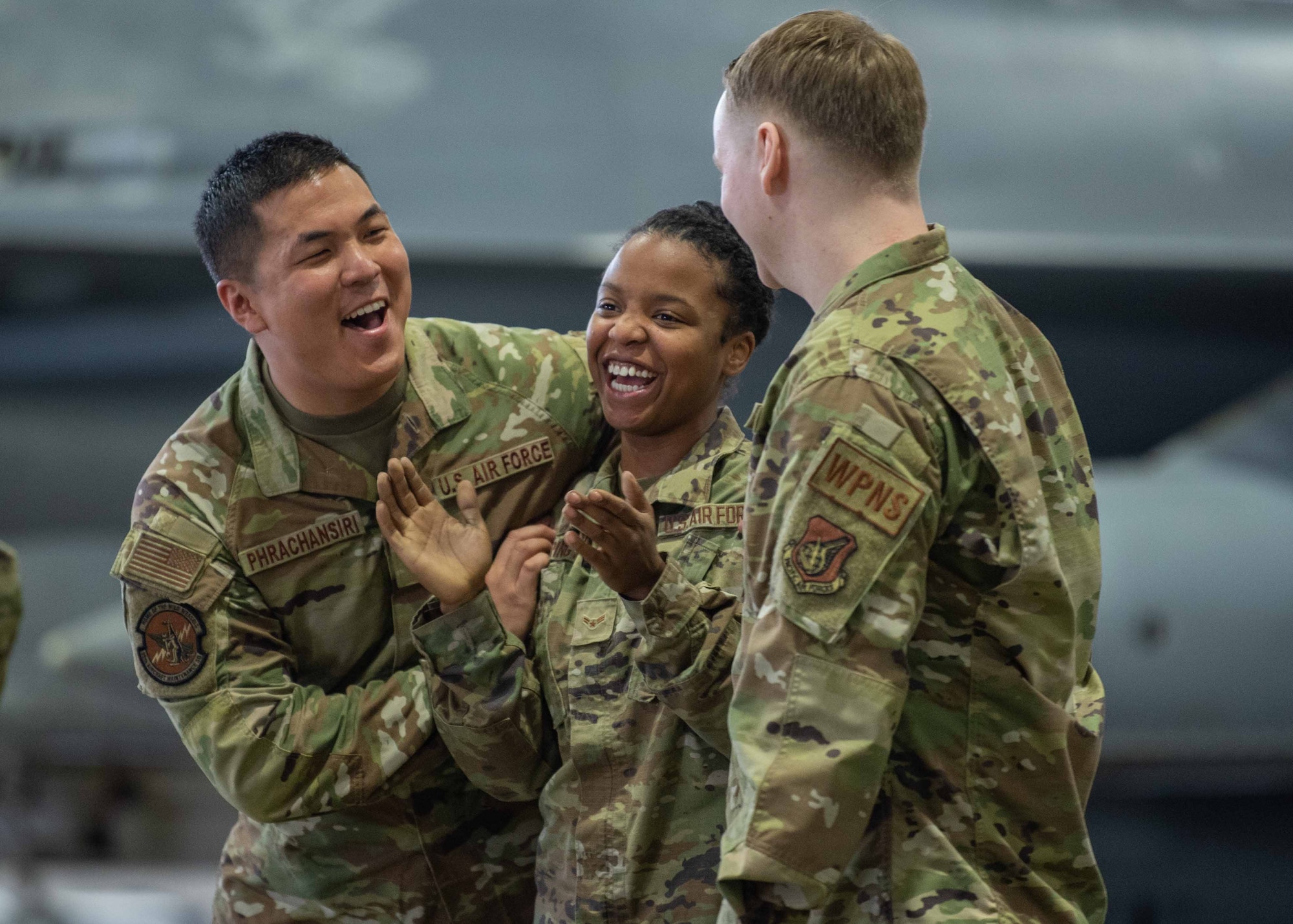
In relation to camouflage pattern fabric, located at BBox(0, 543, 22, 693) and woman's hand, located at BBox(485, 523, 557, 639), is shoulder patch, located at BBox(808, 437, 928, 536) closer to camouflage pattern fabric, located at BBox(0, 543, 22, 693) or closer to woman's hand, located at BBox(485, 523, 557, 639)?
woman's hand, located at BBox(485, 523, 557, 639)

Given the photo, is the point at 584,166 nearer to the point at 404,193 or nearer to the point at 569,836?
the point at 404,193

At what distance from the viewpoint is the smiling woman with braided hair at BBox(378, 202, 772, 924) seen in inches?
70.9

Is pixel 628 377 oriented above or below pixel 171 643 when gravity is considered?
above

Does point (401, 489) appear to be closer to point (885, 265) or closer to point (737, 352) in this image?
point (737, 352)

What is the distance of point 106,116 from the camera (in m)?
4.91

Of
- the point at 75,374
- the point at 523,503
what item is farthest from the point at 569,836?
the point at 75,374

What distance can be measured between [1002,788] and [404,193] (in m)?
3.89

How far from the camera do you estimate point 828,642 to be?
1.38 metres

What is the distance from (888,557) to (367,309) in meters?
1.08

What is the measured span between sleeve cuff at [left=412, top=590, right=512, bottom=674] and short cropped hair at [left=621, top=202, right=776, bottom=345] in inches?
21.6

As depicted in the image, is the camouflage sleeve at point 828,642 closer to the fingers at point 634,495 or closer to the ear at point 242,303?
the fingers at point 634,495

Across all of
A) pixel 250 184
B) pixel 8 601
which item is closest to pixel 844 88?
pixel 250 184

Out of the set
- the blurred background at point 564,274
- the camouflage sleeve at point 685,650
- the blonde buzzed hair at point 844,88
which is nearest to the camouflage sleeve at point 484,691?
the camouflage sleeve at point 685,650

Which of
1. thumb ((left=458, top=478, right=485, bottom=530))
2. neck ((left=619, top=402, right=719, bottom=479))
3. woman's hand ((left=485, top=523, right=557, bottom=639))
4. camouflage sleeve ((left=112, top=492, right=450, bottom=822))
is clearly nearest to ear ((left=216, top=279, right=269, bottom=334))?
camouflage sleeve ((left=112, top=492, right=450, bottom=822))
